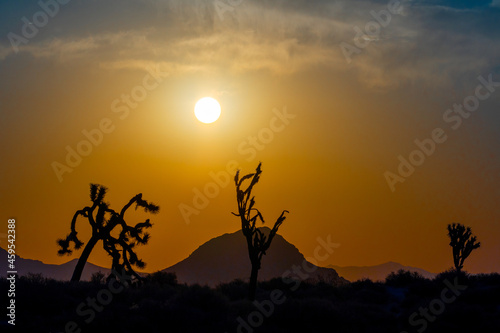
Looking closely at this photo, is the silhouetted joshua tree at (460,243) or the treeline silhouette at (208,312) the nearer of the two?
the treeline silhouette at (208,312)

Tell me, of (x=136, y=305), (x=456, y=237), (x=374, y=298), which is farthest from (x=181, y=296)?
(x=456, y=237)

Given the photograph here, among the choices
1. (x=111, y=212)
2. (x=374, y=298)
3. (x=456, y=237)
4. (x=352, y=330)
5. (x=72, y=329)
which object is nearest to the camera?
(x=72, y=329)

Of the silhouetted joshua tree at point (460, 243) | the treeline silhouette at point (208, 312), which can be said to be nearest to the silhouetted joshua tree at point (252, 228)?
the treeline silhouette at point (208, 312)

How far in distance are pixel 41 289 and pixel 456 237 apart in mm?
32139

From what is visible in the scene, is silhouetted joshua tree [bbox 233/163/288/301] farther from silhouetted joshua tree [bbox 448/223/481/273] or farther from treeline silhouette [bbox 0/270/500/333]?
silhouetted joshua tree [bbox 448/223/481/273]

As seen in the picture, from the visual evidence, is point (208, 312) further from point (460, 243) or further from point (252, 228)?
point (460, 243)

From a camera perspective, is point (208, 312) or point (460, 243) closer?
point (208, 312)

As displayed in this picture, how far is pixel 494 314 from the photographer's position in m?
21.2

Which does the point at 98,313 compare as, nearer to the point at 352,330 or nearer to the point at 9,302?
the point at 9,302

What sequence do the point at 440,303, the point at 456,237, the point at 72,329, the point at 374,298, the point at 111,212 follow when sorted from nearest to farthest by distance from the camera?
the point at 72,329 → the point at 440,303 → the point at 374,298 → the point at 111,212 → the point at 456,237

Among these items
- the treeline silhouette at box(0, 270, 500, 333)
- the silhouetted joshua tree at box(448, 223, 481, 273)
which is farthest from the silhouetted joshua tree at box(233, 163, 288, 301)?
the silhouetted joshua tree at box(448, 223, 481, 273)

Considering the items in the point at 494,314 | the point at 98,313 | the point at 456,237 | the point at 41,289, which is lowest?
the point at 494,314

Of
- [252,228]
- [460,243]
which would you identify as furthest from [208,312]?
[460,243]

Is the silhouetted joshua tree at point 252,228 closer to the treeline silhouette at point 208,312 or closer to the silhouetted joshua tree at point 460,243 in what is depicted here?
the treeline silhouette at point 208,312
